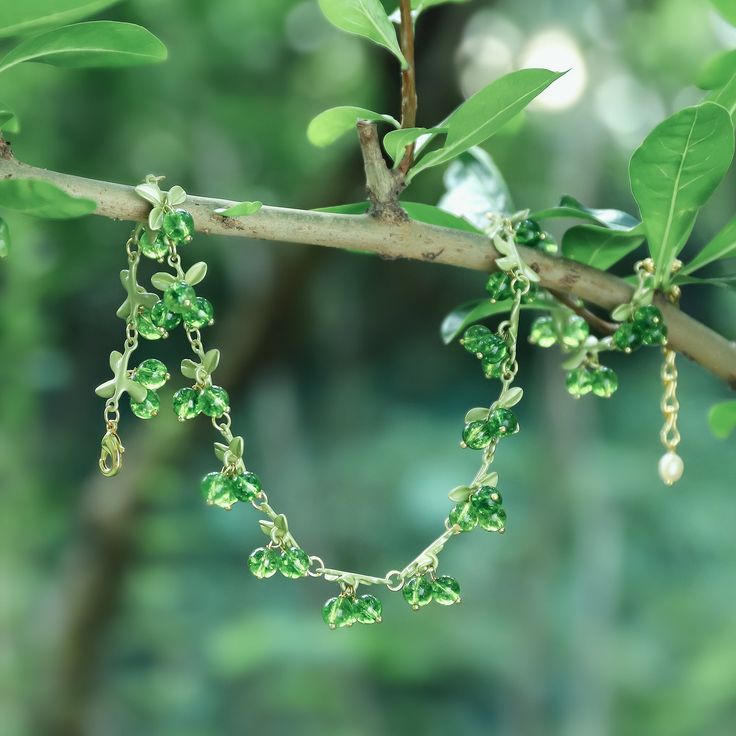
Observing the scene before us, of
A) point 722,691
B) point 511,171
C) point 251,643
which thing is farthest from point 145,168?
→ point 722,691

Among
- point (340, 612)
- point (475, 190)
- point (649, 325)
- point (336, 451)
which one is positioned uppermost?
point (336, 451)

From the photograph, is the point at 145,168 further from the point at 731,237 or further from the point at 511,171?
the point at 731,237

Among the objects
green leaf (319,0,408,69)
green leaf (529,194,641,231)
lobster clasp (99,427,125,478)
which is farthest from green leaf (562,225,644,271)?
lobster clasp (99,427,125,478)

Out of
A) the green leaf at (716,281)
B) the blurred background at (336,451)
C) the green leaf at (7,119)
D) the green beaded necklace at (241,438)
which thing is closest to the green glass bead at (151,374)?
the green beaded necklace at (241,438)

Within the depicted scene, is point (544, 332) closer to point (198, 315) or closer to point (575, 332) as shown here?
point (575, 332)

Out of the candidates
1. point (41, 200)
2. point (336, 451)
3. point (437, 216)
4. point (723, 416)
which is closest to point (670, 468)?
point (723, 416)

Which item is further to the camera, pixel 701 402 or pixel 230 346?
pixel 701 402
